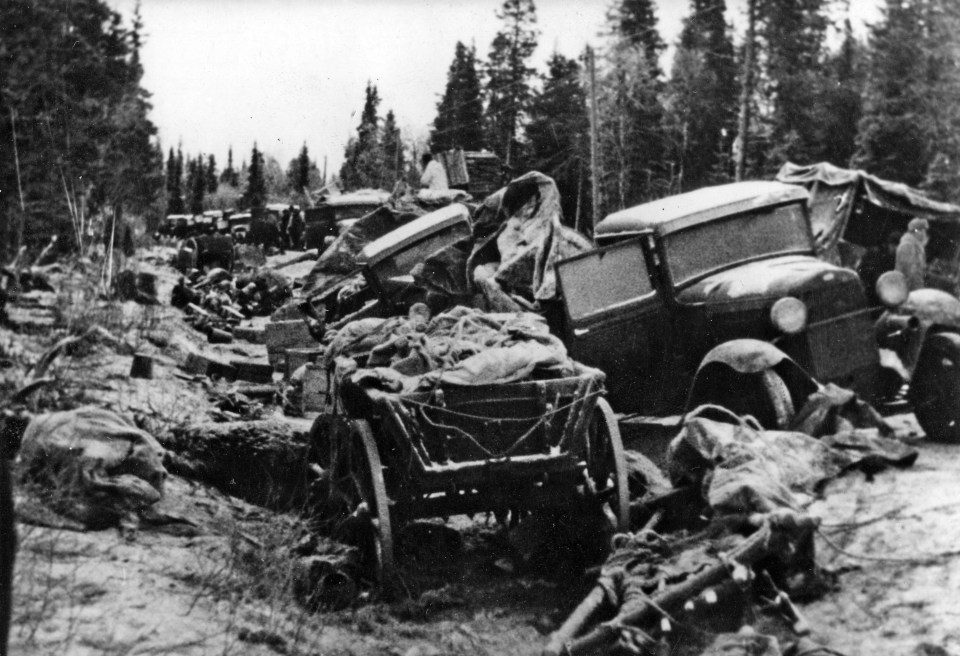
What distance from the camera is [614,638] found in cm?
410

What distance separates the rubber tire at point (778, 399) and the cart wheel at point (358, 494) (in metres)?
2.96

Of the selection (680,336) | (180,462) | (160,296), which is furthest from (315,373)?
(160,296)

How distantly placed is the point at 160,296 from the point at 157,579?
47.5 feet

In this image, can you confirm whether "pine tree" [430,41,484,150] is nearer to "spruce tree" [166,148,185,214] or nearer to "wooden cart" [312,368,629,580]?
"spruce tree" [166,148,185,214]

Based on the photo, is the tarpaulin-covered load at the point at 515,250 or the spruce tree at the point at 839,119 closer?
the tarpaulin-covered load at the point at 515,250

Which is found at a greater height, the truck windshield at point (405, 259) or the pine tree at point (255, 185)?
the pine tree at point (255, 185)

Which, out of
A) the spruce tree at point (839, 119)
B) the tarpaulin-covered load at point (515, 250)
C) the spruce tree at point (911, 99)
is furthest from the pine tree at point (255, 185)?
the tarpaulin-covered load at point (515, 250)

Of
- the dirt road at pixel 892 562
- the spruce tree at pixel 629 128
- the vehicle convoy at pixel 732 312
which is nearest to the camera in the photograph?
the dirt road at pixel 892 562

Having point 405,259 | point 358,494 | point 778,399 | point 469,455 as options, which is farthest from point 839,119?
point 469,455

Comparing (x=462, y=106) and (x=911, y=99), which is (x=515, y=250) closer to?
(x=911, y=99)

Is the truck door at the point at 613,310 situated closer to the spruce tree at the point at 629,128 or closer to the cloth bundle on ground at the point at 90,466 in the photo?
the cloth bundle on ground at the point at 90,466

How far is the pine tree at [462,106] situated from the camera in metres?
43.8

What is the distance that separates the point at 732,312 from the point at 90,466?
499 centimetres

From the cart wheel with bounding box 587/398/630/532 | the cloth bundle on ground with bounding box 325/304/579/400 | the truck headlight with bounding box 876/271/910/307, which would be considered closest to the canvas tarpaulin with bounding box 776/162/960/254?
the truck headlight with bounding box 876/271/910/307
